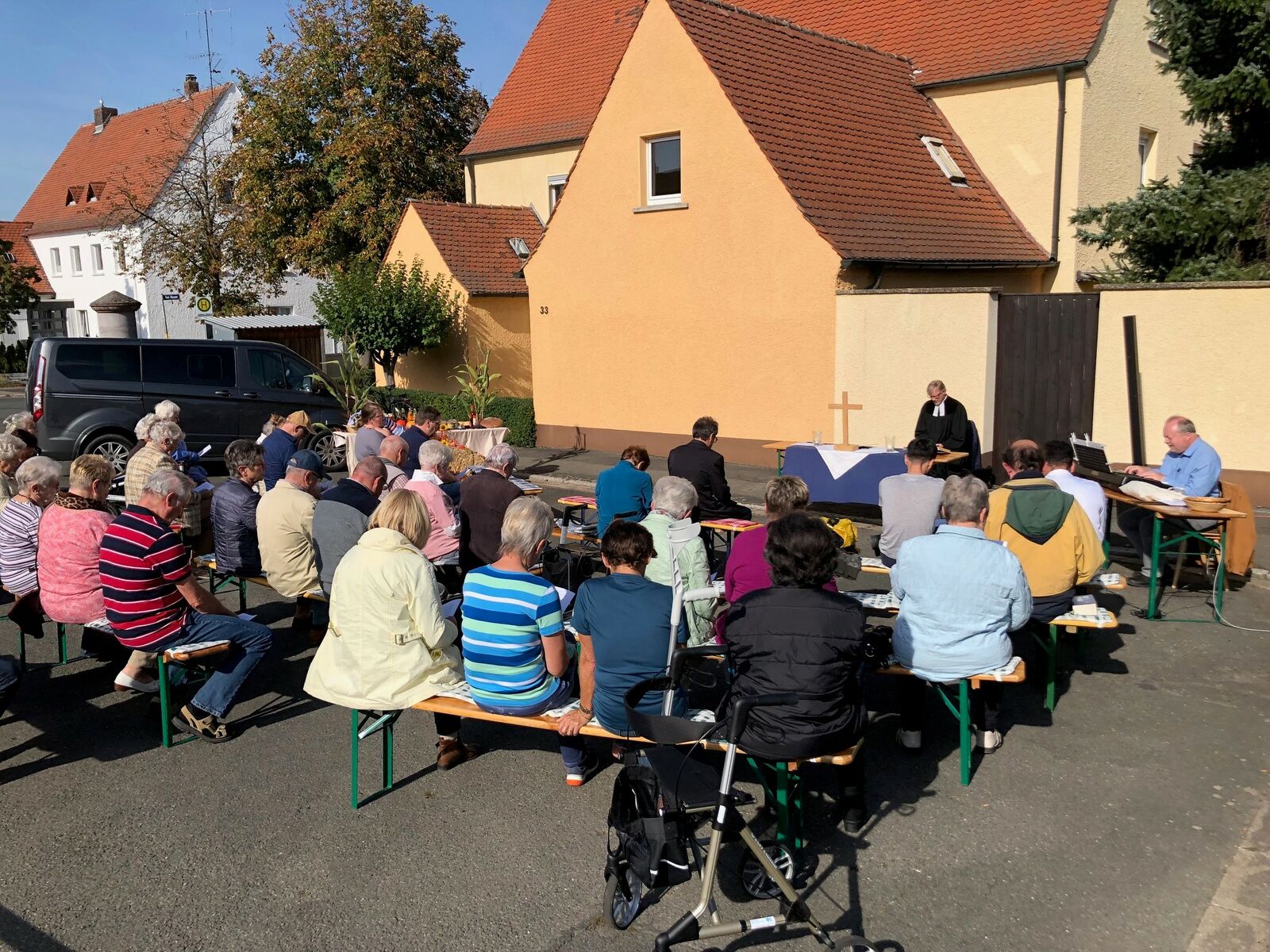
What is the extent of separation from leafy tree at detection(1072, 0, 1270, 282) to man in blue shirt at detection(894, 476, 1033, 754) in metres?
9.76

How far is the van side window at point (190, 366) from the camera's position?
15445 mm

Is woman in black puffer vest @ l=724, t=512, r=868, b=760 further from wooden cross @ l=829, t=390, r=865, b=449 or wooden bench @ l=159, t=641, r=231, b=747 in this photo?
wooden cross @ l=829, t=390, r=865, b=449

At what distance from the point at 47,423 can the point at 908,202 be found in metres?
13.0

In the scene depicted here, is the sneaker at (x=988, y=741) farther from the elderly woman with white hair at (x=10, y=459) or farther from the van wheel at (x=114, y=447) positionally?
the van wheel at (x=114, y=447)

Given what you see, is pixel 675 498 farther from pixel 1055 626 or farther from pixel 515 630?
pixel 1055 626

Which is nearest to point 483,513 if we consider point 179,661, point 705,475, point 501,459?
point 501,459

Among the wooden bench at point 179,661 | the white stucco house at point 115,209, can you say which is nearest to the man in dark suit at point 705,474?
the wooden bench at point 179,661

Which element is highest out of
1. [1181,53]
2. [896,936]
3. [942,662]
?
[1181,53]

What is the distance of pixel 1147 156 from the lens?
61.2ft

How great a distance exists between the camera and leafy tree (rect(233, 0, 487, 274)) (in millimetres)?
25516

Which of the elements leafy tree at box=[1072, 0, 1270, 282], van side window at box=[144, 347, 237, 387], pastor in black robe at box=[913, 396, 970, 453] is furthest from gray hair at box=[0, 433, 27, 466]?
leafy tree at box=[1072, 0, 1270, 282]

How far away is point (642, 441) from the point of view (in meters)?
16.7

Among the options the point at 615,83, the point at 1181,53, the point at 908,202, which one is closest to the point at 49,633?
the point at 615,83

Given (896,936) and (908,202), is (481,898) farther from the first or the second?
(908,202)
